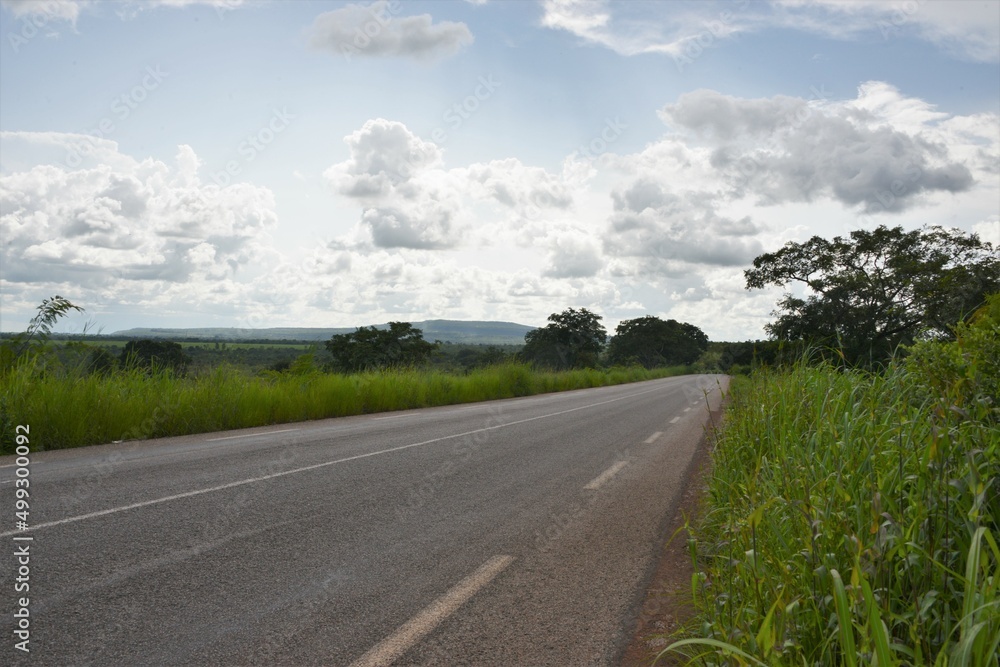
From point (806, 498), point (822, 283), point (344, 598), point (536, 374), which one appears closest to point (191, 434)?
point (344, 598)

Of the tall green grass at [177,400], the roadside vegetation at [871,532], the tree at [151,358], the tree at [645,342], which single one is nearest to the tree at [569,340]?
the tree at [645,342]

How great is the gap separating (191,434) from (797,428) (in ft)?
31.5

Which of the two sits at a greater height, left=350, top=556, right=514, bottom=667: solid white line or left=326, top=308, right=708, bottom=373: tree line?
left=326, top=308, right=708, bottom=373: tree line

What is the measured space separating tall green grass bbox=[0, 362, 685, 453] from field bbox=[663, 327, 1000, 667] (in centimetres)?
897

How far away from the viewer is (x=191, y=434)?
11820 millimetres

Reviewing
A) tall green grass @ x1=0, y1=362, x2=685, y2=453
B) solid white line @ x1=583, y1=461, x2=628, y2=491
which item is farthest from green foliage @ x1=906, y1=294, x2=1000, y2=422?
tall green grass @ x1=0, y1=362, x2=685, y2=453

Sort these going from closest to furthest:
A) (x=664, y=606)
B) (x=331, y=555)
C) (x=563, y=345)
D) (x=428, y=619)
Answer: (x=428, y=619) → (x=664, y=606) → (x=331, y=555) → (x=563, y=345)

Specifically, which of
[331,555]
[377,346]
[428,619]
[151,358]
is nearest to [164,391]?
[151,358]

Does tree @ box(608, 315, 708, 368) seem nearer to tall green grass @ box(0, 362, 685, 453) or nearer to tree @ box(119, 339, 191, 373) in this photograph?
tall green grass @ box(0, 362, 685, 453)

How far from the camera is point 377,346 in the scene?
40.4 meters

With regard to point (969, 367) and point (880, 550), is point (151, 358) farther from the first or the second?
point (880, 550)

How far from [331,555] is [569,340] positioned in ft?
187

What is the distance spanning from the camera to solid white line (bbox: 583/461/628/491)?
7730mm

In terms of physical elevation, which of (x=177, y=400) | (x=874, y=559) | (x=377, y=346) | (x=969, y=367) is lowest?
(x=177, y=400)
